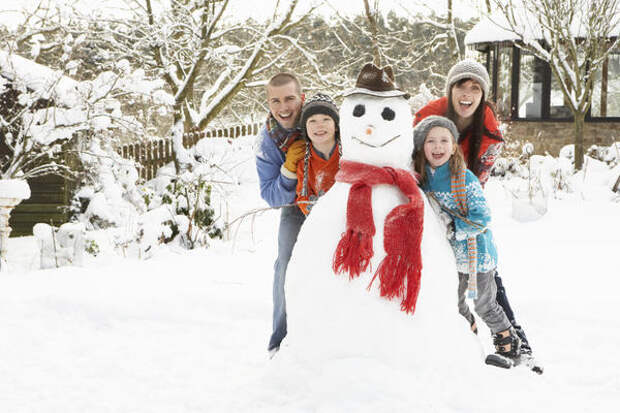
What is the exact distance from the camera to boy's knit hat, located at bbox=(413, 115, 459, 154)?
258cm

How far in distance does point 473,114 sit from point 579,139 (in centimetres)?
815

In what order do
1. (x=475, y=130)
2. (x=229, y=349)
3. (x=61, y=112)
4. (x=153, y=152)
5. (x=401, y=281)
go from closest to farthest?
(x=401, y=281) → (x=475, y=130) → (x=229, y=349) → (x=61, y=112) → (x=153, y=152)

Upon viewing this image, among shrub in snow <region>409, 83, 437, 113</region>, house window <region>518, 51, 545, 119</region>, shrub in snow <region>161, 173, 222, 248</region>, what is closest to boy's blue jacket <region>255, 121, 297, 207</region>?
shrub in snow <region>409, 83, 437, 113</region>

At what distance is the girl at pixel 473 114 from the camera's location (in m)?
2.82

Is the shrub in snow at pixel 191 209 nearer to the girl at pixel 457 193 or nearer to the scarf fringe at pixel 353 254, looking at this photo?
the girl at pixel 457 193

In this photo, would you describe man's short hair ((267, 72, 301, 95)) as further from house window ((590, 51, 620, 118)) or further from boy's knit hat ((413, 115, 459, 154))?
house window ((590, 51, 620, 118))

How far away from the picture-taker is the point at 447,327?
2.31m

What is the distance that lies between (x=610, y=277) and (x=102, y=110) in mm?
6263

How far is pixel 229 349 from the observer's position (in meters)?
3.27

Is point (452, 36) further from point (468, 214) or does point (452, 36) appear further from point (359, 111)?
point (359, 111)

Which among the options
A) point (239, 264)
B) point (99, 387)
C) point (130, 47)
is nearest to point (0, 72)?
point (130, 47)

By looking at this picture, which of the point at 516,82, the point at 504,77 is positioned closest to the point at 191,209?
the point at 516,82

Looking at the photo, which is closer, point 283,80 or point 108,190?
point 283,80

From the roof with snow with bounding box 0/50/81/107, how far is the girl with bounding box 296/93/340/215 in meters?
5.61
